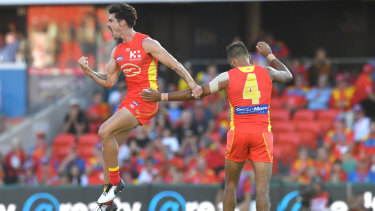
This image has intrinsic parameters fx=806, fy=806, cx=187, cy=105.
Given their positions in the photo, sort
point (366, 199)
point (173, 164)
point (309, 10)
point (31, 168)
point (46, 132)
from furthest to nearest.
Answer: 1. point (309, 10)
2. point (46, 132)
3. point (31, 168)
4. point (173, 164)
5. point (366, 199)

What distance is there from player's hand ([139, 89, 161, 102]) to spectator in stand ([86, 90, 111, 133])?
7635 millimetres

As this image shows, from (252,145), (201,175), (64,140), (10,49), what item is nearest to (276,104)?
(201,175)

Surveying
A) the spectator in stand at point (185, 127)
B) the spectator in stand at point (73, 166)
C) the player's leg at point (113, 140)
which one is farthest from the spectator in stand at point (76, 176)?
the player's leg at point (113, 140)

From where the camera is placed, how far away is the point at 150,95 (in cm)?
970

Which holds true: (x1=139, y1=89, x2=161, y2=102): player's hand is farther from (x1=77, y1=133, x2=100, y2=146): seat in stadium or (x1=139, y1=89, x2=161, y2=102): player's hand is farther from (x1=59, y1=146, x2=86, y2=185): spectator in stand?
(x1=77, y1=133, x2=100, y2=146): seat in stadium

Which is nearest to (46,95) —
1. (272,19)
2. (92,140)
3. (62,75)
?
(62,75)

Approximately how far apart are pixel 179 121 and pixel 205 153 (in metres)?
1.27

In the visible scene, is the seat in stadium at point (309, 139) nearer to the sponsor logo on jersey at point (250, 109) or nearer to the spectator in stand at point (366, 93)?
the spectator in stand at point (366, 93)

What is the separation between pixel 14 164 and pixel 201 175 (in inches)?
168

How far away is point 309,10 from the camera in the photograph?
65.4ft

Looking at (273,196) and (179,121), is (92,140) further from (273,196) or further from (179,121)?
(273,196)

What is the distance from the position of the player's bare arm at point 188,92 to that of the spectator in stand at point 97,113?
7.67 m

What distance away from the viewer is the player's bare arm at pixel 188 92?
376 inches

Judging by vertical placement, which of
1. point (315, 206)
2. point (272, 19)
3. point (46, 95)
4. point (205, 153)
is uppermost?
point (272, 19)
